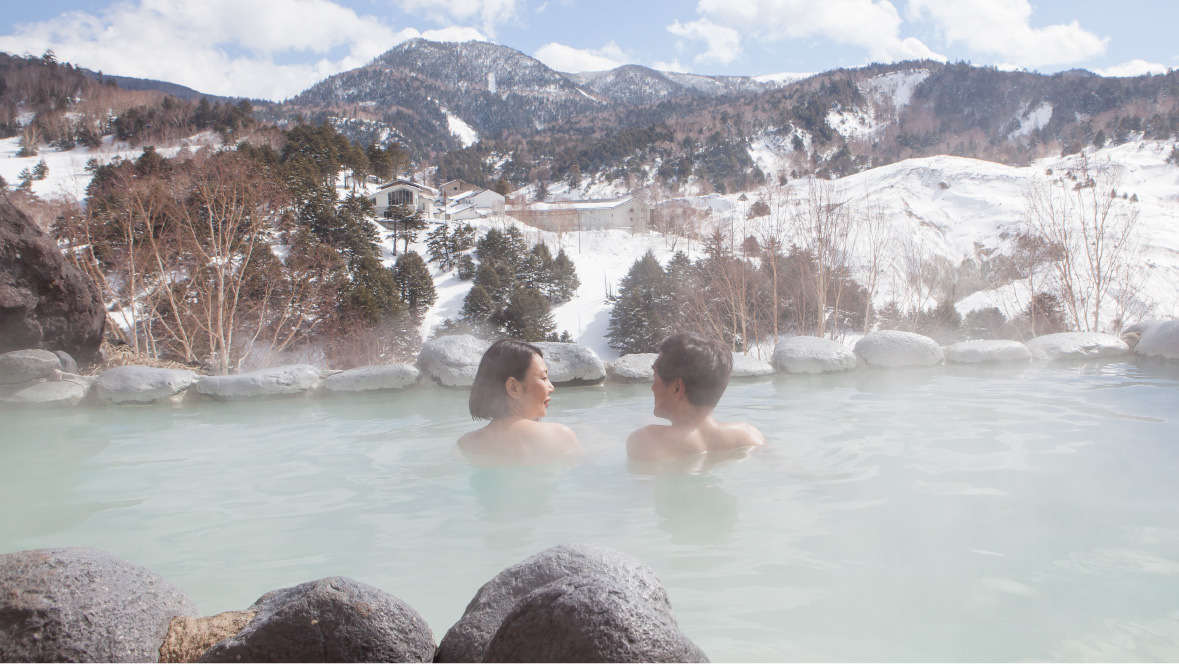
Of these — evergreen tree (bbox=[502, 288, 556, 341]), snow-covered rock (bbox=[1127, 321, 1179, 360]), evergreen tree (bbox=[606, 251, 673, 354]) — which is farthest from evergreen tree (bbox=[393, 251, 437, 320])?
snow-covered rock (bbox=[1127, 321, 1179, 360])

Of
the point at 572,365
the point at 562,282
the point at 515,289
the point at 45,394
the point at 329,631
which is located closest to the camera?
the point at 329,631

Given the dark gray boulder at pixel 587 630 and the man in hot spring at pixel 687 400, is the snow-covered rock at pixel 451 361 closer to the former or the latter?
the man in hot spring at pixel 687 400

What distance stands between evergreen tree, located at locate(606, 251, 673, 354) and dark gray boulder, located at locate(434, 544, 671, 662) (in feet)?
47.0

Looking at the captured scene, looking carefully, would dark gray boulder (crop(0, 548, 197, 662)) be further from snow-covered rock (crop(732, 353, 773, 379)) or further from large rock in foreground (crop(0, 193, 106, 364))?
large rock in foreground (crop(0, 193, 106, 364))

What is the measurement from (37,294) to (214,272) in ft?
12.1

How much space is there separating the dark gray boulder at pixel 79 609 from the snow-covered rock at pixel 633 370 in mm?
4144

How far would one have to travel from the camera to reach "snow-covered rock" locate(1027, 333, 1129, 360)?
579 centimetres

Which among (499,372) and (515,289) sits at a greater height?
(515,289)

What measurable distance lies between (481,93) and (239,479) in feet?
482

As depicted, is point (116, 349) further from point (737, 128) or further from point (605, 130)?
point (605, 130)

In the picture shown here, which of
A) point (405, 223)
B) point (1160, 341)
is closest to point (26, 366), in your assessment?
point (1160, 341)

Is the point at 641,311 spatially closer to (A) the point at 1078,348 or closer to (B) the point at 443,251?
(B) the point at 443,251

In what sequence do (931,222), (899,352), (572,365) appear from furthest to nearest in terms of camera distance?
1. (931,222)
2. (899,352)
3. (572,365)

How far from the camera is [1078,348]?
19.1 feet
